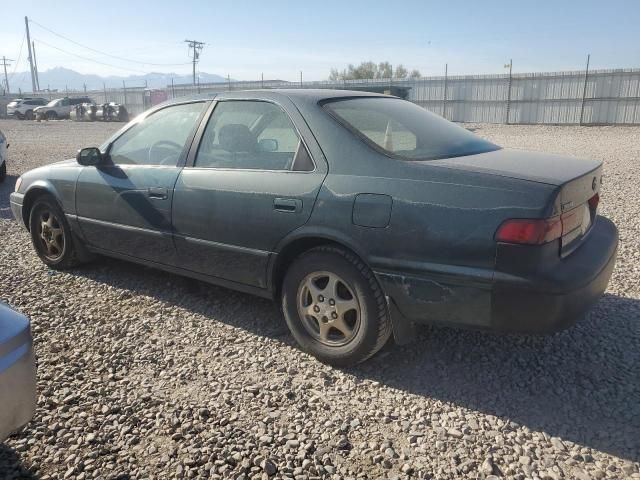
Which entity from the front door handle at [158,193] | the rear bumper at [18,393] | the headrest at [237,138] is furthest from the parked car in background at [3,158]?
the rear bumper at [18,393]

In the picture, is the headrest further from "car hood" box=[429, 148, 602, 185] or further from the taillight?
the taillight

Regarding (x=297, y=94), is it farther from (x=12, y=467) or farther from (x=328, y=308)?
(x=12, y=467)

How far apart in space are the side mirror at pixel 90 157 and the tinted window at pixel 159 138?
0.33 ft

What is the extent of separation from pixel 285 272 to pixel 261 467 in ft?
4.16

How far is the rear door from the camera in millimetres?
3074

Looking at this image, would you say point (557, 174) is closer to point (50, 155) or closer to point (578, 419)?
point (578, 419)

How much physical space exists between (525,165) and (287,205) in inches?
52.8

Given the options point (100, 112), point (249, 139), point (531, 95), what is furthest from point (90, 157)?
point (100, 112)

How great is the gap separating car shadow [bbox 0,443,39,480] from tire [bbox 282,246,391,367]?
153 centimetres

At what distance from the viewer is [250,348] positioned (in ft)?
11.0

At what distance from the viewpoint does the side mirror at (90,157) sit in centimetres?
418

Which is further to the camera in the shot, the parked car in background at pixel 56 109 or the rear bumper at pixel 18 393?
the parked car in background at pixel 56 109

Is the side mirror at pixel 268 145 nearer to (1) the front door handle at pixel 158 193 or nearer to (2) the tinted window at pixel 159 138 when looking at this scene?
(2) the tinted window at pixel 159 138

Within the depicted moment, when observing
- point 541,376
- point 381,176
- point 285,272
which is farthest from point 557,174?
point 285,272
